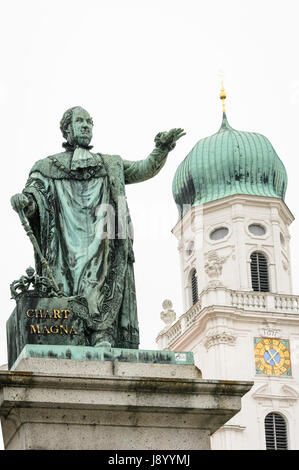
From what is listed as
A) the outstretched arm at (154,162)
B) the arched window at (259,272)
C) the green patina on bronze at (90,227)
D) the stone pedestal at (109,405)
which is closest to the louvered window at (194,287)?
the arched window at (259,272)

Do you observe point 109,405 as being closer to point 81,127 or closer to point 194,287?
point 81,127

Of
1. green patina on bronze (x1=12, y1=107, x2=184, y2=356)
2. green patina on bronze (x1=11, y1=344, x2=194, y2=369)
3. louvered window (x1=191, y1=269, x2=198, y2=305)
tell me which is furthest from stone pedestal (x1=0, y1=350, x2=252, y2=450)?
louvered window (x1=191, y1=269, x2=198, y2=305)

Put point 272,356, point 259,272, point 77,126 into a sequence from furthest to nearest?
point 259,272, point 272,356, point 77,126

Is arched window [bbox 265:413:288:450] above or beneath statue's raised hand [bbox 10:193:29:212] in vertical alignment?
above

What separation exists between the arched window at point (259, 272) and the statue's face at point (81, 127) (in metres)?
60.5

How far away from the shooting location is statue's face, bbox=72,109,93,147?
11.4 meters

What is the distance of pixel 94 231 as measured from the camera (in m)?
10.8

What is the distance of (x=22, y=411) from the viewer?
961 cm

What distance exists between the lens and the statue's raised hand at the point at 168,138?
1112cm

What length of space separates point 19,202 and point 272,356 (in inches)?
2309

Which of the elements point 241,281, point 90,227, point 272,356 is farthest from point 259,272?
point 90,227

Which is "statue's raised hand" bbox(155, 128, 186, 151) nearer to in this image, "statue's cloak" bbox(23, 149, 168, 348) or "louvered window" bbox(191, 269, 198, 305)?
"statue's cloak" bbox(23, 149, 168, 348)

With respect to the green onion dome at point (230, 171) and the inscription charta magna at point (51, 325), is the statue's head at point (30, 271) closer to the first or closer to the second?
the inscription charta magna at point (51, 325)

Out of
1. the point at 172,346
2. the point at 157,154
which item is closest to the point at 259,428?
the point at 172,346
